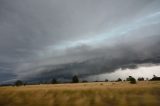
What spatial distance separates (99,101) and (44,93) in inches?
849

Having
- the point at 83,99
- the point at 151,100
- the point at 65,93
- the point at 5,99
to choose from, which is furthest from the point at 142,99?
the point at 5,99

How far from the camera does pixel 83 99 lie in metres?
49.8

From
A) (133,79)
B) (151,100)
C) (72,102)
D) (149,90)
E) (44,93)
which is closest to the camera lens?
(151,100)

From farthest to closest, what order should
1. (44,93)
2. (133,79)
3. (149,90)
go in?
1. (133,79)
2. (44,93)
3. (149,90)

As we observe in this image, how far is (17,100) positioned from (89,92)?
21590 millimetres

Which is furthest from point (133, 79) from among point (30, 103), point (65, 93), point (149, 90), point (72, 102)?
point (30, 103)

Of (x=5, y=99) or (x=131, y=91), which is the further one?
(x=5, y=99)

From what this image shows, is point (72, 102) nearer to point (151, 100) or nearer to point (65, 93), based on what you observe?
point (65, 93)

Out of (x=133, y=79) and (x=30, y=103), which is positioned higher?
(x=133, y=79)

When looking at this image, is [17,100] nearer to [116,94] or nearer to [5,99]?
[5,99]

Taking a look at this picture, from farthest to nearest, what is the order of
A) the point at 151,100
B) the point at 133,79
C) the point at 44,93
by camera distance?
the point at 133,79
the point at 44,93
the point at 151,100

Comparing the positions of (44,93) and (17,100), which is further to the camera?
(44,93)

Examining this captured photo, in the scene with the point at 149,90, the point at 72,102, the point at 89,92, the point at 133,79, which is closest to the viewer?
the point at 72,102

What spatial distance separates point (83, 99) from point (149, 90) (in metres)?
18.9
